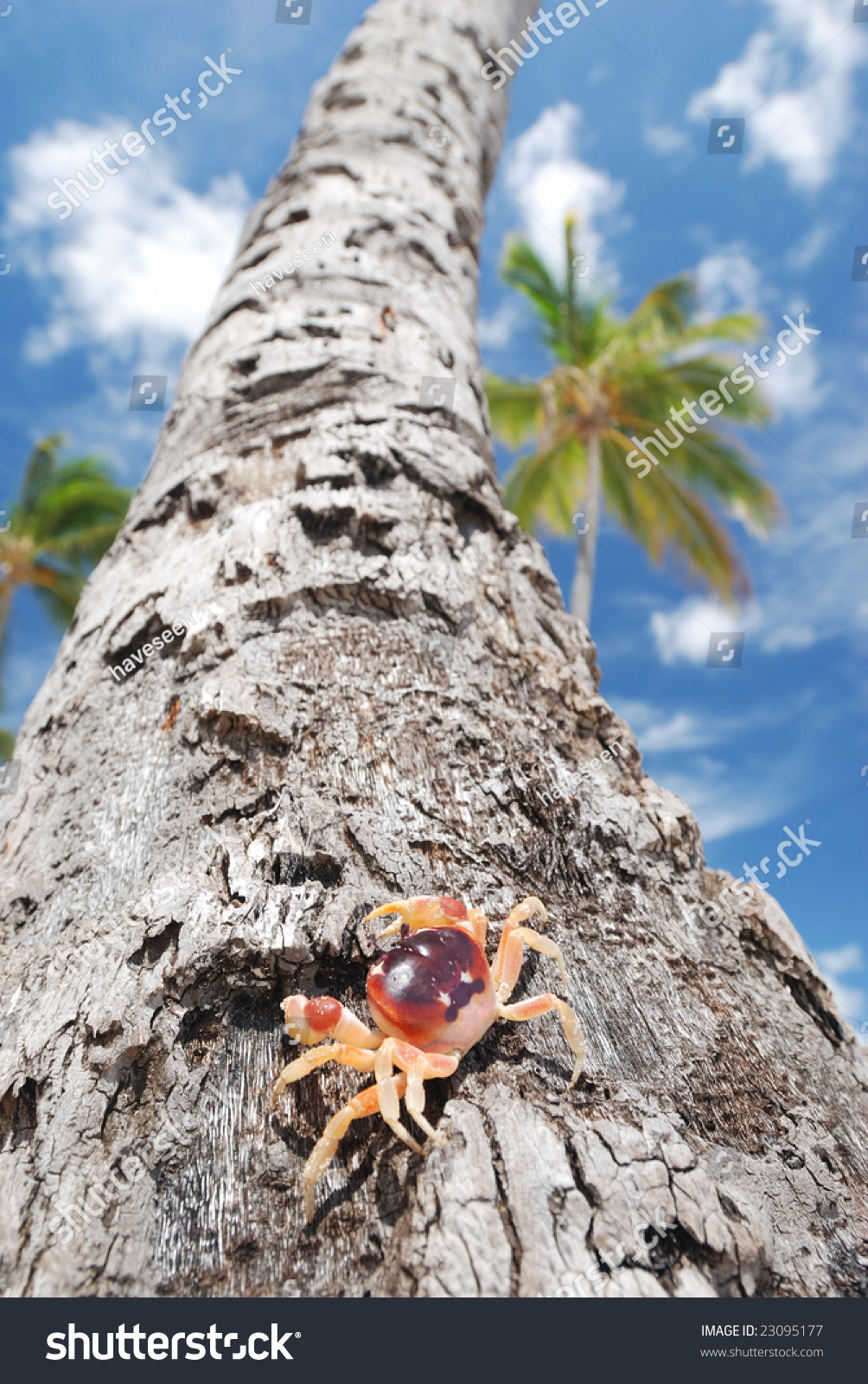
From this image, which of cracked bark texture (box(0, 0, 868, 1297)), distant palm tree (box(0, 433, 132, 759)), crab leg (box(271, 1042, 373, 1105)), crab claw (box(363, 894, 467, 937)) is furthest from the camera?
distant palm tree (box(0, 433, 132, 759))

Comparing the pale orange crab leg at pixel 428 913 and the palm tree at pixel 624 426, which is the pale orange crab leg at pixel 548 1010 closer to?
the pale orange crab leg at pixel 428 913

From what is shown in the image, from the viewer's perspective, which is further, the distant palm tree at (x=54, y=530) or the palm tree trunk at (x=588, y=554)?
the distant palm tree at (x=54, y=530)

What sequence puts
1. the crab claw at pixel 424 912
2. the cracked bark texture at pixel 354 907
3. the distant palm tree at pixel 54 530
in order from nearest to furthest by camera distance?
the cracked bark texture at pixel 354 907, the crab claw at pixel 424 912, the distant palm tree at pixel 54 530

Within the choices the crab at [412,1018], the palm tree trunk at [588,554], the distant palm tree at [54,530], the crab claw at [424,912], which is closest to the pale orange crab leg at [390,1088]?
the crab at [412,1018]

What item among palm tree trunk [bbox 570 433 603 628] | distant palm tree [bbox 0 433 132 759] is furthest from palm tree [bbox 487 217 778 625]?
distant palm tree [bbox 0 433 132 759]

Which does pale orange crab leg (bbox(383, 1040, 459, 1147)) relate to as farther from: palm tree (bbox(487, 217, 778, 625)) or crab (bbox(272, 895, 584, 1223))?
palm tree (bbox(487, 217, 778, 625))

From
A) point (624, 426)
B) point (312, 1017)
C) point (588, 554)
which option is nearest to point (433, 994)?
point (312, 1017)

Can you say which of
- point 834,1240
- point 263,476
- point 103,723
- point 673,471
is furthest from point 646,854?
point 673,471

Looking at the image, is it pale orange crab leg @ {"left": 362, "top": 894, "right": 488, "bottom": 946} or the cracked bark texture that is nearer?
the cracked bark texture
